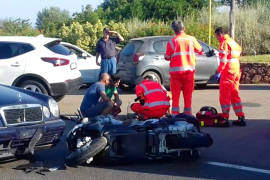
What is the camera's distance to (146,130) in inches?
305

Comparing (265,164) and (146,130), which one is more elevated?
(146,130)

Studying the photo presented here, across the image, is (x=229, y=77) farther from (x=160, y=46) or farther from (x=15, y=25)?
(x=15, y=25)

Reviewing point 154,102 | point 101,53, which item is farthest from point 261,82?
point 154,102

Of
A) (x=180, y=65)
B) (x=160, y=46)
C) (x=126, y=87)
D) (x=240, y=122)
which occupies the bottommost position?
(x=126, y=87)

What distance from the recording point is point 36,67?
12.9 meters

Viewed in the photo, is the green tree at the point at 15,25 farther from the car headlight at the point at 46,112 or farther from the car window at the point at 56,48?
the car headlight at the point at 46,112

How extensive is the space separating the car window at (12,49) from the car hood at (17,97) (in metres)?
5.06

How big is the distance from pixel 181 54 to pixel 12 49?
179 inches

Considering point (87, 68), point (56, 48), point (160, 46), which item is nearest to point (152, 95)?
point (56, 48)

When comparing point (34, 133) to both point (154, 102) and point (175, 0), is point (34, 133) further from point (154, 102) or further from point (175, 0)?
point (175, 0)

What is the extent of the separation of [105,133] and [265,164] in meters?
2.20

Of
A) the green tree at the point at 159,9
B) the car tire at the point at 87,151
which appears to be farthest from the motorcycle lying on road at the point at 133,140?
the green tree at the point at 159,9

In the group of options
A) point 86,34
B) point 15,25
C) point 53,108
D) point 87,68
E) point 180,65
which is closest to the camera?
point 53,108

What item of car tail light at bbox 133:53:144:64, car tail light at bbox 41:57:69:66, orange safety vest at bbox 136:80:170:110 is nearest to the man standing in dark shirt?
car tail light at bbox 133:53:144:64
